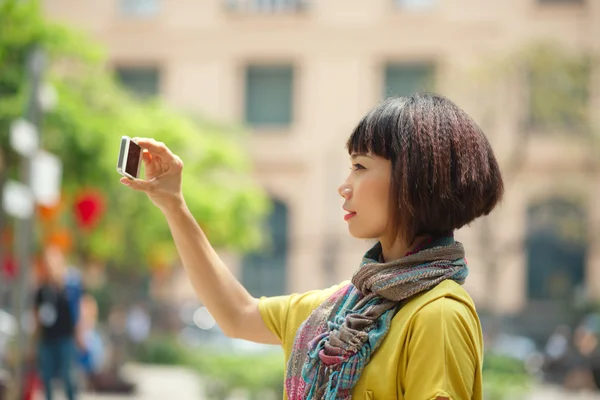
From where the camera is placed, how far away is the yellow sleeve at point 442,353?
75.6 inches

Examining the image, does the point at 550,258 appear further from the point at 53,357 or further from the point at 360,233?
the point at 360,233

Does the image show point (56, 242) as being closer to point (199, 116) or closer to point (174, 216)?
point (199, 116)

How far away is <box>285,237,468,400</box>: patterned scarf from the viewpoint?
2.07 meters

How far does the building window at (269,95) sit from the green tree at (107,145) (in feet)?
30.6

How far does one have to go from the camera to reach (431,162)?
81.4 inches

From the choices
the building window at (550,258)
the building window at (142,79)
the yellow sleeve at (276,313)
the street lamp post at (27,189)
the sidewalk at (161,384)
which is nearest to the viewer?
the yellow sleeve at (276,313)

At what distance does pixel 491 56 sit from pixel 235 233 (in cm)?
663

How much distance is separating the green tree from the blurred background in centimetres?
6

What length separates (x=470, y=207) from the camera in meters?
2.13

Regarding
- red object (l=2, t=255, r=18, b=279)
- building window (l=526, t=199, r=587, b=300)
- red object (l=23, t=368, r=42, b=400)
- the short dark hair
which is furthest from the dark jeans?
building window (l=526, t=199, r=587, b=300)

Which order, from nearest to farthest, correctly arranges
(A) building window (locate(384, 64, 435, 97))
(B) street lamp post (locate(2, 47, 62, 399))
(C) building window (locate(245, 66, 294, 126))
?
(B) street lamp post (locate(2, 47, 62, 399)) < (A) building window (locate(384, 64, 435, 97)) < (C) building window (locate(245, 66, 294, 126))

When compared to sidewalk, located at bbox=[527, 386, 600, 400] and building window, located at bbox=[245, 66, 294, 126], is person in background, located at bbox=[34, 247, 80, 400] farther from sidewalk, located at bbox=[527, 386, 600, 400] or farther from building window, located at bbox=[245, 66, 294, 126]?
building window, located at bbox=[245, 66, 294, 126]

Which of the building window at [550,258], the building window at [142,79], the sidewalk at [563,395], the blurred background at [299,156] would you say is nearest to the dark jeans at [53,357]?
the blurred background at [299,156]

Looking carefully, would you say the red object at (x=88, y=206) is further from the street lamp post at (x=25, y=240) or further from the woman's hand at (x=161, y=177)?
the woman's hand at (x=161, y=177)
